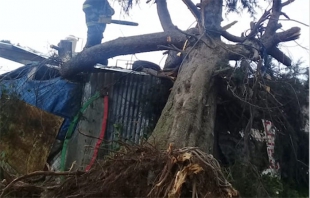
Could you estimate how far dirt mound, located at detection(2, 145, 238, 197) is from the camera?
10.4ft

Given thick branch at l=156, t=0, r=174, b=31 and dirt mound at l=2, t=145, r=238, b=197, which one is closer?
dirt mound at l=2, t=145, r=238, b=197

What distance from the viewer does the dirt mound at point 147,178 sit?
3.18m

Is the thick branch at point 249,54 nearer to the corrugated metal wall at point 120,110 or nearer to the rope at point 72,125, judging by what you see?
the corrugated metal wall at point 120,110

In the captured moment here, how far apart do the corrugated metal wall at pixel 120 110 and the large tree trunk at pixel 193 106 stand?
94 centimetres

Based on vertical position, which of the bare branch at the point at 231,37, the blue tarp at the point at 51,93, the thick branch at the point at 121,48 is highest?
the bare branch at the point at 231,37

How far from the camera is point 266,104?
478 centimetres

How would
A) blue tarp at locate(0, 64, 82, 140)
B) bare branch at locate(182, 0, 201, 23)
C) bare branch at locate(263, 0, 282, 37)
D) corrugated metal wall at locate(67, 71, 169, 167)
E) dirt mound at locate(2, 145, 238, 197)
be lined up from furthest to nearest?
blue tarp at locate(0, 64, 82, 140) → corrugated metal wall at locate(67, 71, 169, 167) → bare branch at locate(182, 0, 201, 23) → bare branch at locate(263, 0, 282, 37) → dirt mound at locate(2, 145, 238, 197)

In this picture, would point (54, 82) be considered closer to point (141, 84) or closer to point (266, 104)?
point (141, 84)

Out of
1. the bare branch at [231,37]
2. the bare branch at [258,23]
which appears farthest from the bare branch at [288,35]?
the bare branch at [231,37]

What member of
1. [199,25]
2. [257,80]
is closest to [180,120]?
[257,80]

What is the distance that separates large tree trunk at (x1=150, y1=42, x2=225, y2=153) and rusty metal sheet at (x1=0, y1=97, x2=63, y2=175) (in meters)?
2.21

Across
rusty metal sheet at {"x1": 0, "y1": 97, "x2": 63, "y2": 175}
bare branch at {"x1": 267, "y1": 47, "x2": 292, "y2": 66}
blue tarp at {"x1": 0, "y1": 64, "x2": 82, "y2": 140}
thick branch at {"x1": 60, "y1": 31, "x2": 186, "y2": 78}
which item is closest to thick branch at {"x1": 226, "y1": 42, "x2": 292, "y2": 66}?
bare branch at {"x1": 267, "y1": 47, "x2": 292, "y2": 66}

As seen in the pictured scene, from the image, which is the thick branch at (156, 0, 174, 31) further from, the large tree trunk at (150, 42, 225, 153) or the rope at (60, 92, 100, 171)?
the rope at (60, 92, 100, 171)

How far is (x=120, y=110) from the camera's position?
6125mm
